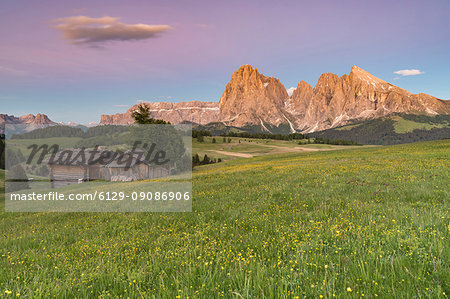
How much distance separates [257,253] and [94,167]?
57.7 metres

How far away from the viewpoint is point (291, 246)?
546 cm

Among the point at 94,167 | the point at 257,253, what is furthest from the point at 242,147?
the point at 257,253

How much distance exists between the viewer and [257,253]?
18.1 feet

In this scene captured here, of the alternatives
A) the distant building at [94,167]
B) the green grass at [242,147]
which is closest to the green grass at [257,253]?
the distant building at [94,167]

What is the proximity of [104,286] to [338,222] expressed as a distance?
630 centimetres

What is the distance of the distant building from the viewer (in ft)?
172

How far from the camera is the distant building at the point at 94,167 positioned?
172 feet

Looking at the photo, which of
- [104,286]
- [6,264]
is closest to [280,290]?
[104,286]

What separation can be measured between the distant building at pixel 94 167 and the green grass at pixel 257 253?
43897 mm

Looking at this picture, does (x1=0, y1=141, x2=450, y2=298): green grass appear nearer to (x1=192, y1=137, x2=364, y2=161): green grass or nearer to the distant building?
the distant building

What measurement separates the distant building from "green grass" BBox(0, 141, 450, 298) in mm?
43897

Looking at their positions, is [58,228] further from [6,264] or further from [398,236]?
[398,236]

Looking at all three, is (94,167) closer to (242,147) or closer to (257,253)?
(257,253)

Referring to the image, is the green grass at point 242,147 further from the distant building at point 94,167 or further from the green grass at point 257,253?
the green grass at point 257,253
